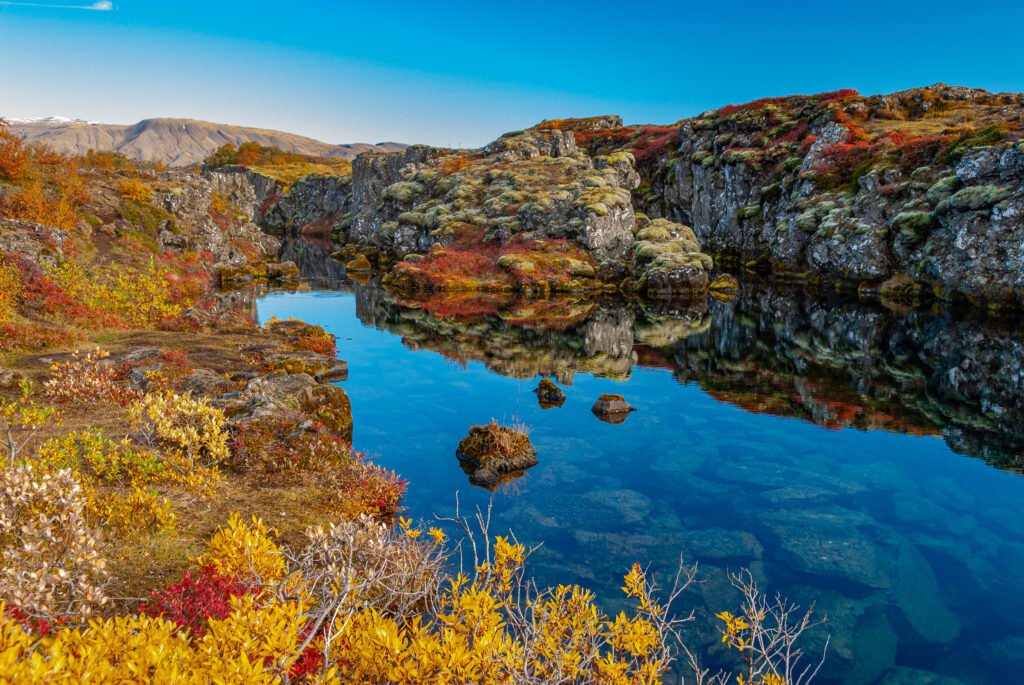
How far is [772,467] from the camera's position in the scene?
53.2 ft

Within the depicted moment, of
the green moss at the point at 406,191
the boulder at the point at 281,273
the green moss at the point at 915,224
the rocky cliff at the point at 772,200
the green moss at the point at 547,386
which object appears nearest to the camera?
the green moss at the point at 547,386

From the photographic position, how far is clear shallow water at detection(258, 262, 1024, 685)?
10.2 meters

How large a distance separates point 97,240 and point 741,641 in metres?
42.8

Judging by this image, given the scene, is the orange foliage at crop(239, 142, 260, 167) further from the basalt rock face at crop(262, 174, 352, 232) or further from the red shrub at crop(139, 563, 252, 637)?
the red shrub at crop(139, 563, 252, 637)

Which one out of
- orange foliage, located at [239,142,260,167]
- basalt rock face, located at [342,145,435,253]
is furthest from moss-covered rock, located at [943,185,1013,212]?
orange foliage, located at [239,142,260,167]

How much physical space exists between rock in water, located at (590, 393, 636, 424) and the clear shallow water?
1.37ft

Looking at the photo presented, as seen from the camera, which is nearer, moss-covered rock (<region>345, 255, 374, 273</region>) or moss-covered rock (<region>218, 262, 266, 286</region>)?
moss-covered rock (<region>218, 262, 266, 286</region>)

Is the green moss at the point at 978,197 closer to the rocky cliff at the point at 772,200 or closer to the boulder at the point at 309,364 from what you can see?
the rocky cliff at the point at 772,200

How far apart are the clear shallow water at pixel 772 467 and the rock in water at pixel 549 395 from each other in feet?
1.45

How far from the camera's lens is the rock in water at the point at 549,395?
22031mm

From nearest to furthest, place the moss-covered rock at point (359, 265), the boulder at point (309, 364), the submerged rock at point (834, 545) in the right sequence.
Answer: the submerged rock at point (834, 545), the boulder at point (309, 364), the moss-covered rock at point (359, 265)

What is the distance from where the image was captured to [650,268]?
54.8 meters

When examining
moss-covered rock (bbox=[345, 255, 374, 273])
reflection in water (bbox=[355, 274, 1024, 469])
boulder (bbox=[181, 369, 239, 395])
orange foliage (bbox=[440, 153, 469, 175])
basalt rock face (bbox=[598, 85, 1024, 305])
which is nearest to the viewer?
boulder (bbox=[181, 369, 239, 395])

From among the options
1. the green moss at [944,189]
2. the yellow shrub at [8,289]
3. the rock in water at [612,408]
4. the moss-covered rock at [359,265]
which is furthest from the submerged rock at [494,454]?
the moss-covered rock at [359,265]
